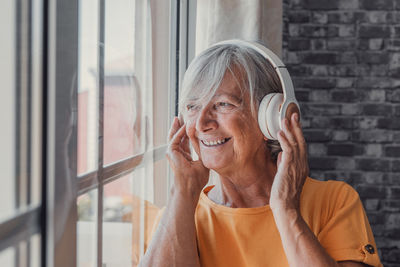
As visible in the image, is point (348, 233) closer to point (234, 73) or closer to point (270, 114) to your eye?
point (270, 114)

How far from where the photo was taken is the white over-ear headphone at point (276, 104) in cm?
86

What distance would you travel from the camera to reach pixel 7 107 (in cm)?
56

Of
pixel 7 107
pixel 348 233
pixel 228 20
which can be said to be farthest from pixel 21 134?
pixel 228 20

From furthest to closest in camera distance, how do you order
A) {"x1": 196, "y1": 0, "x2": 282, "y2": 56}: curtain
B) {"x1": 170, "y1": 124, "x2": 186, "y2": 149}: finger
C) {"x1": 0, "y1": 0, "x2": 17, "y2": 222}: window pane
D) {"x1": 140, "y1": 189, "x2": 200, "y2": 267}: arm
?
1. {"x1": 196, "y1": 0, "x2": 282, "y2": 56}: curtain
2. {"x1": 170, "y1": 124, "x2": 186, "y2": 149}: finger
3. {"x1": 140, "y1": 189, "x2": 200, "y2": 267}: arm
4. {"x1": 0, "y1": 0, "x2": 17, "y2": 222}: window pane

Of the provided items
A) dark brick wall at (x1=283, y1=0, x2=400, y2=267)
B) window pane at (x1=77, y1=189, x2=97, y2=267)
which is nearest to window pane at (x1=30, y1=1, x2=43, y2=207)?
window pane at (x1=77, y1=189, x2=97, y2=267)

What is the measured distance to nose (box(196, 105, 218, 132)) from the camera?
0.92 meters

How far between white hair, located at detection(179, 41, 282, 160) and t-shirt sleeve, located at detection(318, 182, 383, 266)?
295 mm

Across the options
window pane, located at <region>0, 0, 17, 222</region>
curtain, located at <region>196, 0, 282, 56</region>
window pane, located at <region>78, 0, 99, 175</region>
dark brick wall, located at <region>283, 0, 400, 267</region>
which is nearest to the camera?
window pane, located at <region>0, 0, 17, 222</region>

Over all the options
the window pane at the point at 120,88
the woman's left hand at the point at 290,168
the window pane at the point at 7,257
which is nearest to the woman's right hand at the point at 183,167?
the window pane at the point at 120,88

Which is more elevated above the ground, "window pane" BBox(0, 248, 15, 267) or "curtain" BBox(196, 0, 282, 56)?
"curtain" BBox(196, 0, 282, 56)

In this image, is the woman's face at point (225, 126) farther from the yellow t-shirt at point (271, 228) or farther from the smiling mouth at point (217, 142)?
the yellow t-shirt at point (271, 228)

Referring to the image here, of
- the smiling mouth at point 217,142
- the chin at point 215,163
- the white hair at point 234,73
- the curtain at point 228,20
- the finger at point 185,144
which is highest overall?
the curtain at point 228,20

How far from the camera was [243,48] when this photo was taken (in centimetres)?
96

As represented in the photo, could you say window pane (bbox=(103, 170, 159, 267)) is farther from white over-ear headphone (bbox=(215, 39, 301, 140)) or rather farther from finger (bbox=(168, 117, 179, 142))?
white over-ear headphone (bbox=(215, 39, 301, 140))
